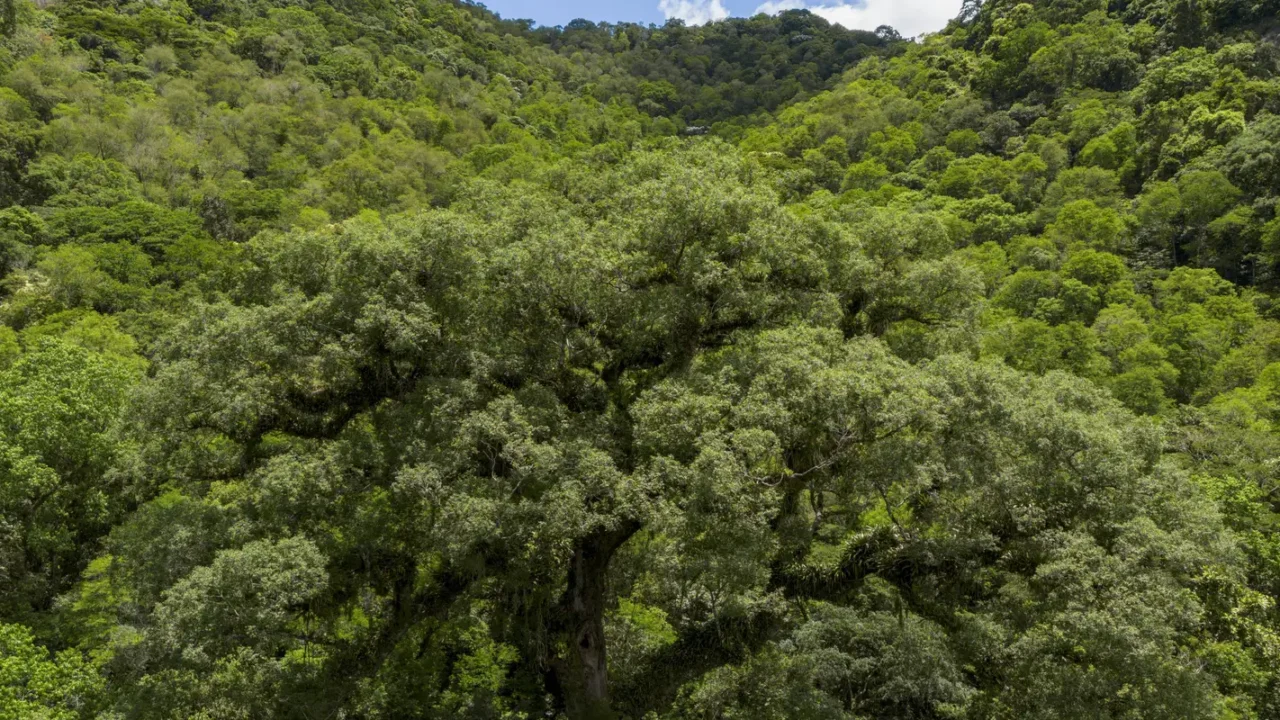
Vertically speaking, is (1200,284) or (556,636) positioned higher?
(1200,284)

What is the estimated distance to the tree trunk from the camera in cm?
1209

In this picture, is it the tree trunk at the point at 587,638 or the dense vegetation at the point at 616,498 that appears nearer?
the dense vegetation at the point at 616,498

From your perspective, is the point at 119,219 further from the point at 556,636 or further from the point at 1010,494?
the point at 1010,494

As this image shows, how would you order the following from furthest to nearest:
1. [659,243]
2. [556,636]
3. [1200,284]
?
1. [1200,284]
2. [556,636]
3. [659,243]

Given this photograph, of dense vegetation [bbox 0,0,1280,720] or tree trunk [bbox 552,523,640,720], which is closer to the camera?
dense vegetation [bbox 0,0,1280,720]

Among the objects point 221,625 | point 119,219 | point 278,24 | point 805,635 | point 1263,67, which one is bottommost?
point 805,635

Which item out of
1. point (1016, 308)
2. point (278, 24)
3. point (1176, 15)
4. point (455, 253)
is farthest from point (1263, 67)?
point (278, 24)

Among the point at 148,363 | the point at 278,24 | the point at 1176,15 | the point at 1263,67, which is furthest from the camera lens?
the point at 278,24

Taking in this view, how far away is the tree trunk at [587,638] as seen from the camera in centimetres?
1209

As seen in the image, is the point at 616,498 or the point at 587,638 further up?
the point at 616,498

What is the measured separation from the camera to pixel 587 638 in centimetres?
1230

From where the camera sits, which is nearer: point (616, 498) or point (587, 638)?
point (616, 498)

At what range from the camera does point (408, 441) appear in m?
10.6

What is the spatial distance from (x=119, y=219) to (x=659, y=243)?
31.6 metres
